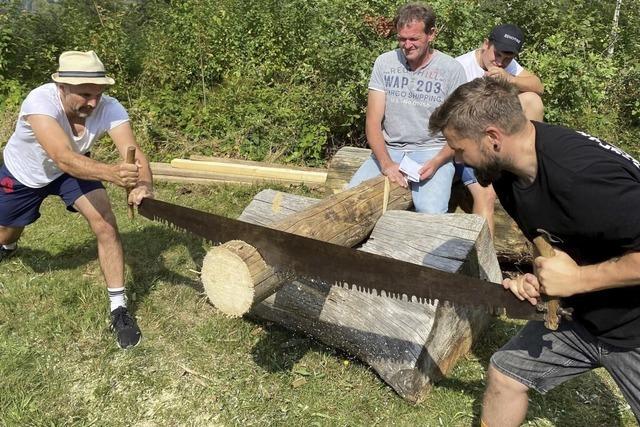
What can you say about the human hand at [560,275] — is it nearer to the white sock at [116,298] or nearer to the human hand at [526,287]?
the human hand at [526,287]

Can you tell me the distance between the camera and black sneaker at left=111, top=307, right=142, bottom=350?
4.14m

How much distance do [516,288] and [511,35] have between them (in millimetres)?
3215

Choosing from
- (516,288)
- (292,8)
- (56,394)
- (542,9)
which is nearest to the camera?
(516,288)

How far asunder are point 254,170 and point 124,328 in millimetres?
3266

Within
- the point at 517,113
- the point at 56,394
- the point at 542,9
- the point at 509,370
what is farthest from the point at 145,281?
the point at 542,9

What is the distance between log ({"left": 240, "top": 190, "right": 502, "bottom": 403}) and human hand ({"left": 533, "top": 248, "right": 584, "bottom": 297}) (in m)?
1.13

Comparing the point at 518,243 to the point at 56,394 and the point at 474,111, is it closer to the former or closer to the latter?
the point at 474,111

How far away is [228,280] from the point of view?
3131 millimetres

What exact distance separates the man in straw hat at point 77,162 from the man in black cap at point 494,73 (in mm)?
2525

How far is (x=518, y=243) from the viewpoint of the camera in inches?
203

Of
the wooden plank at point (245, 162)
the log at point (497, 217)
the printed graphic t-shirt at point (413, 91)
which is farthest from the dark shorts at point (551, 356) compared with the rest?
the wooden plank at point (245, 162)

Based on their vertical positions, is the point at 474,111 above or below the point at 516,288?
above

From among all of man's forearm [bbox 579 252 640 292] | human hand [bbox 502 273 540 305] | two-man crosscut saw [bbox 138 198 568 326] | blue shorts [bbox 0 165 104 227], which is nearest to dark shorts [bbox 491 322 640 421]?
two-man crosscut saw [bbox 138 198 568 326]

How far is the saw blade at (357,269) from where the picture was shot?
292 centimetres
